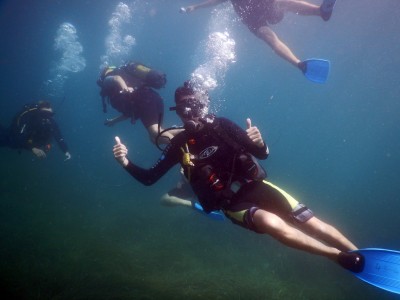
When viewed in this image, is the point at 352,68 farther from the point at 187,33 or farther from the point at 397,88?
the point at 187,33

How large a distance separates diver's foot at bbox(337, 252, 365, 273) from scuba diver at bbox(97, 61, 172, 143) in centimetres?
504

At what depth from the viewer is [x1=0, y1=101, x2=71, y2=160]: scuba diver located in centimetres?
980

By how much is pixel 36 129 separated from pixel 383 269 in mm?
10000

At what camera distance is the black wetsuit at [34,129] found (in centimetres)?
981

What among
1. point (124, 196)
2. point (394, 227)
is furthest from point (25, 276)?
point (394, 227)

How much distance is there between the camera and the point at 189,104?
4164 mm

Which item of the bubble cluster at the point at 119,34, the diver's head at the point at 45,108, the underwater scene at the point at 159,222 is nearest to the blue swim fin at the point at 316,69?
the underwater scene at the point at 159,222

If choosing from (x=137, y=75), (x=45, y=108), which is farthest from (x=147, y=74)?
(x=45, y=108)

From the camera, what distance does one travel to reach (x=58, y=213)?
47.6ft

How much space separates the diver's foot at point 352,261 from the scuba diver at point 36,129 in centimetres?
866

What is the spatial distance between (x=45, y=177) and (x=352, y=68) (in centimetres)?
4391

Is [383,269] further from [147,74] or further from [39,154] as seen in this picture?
[39,154]

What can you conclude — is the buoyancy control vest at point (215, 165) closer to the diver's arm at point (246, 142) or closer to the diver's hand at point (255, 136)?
the diver's arm at point (246, 142)

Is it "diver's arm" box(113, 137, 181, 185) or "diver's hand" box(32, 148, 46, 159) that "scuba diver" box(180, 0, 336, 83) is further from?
"diver's hand" box(32, 148, 46, 159)
